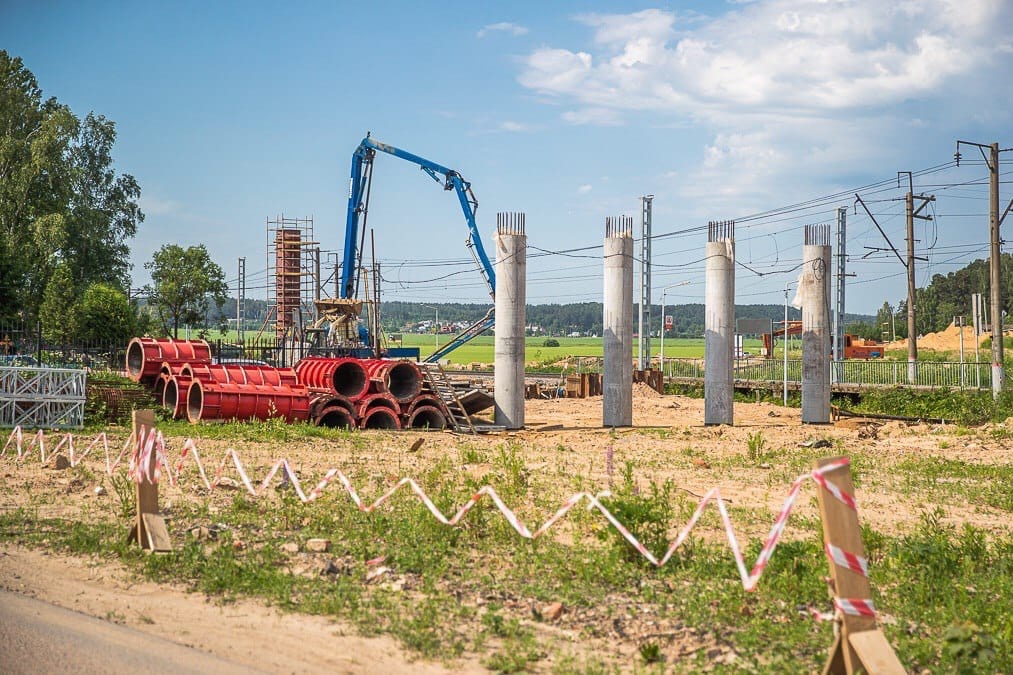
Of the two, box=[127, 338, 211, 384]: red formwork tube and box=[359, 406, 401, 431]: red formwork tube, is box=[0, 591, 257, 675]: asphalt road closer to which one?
box=[359, 406, 401, 431]: red formwork tube

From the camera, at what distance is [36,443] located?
61.7 ft

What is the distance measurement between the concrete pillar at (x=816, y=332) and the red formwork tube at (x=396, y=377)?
12751mm

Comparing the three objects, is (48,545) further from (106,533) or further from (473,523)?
(473,523)

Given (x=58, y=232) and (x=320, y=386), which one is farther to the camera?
(x=58, y=232)

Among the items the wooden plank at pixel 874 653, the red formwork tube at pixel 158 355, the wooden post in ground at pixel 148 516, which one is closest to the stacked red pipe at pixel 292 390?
the red formwork tube at pixel 158 355

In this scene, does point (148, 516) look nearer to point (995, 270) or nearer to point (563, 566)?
point (563, 566)

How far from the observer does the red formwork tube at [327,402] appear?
25141 mm

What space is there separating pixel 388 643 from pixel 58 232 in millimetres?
42262

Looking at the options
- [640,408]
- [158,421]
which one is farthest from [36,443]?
[640,408]

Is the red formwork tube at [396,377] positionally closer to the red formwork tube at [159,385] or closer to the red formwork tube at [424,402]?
the red formwork tube at [424,402]

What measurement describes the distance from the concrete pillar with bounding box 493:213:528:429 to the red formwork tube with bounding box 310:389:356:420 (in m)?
4.79

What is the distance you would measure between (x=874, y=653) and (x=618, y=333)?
2319 cm

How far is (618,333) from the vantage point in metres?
28.7

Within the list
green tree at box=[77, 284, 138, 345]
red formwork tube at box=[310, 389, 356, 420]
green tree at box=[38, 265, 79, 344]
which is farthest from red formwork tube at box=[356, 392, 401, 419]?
green tree at box=[38, 265, 79, 344]
